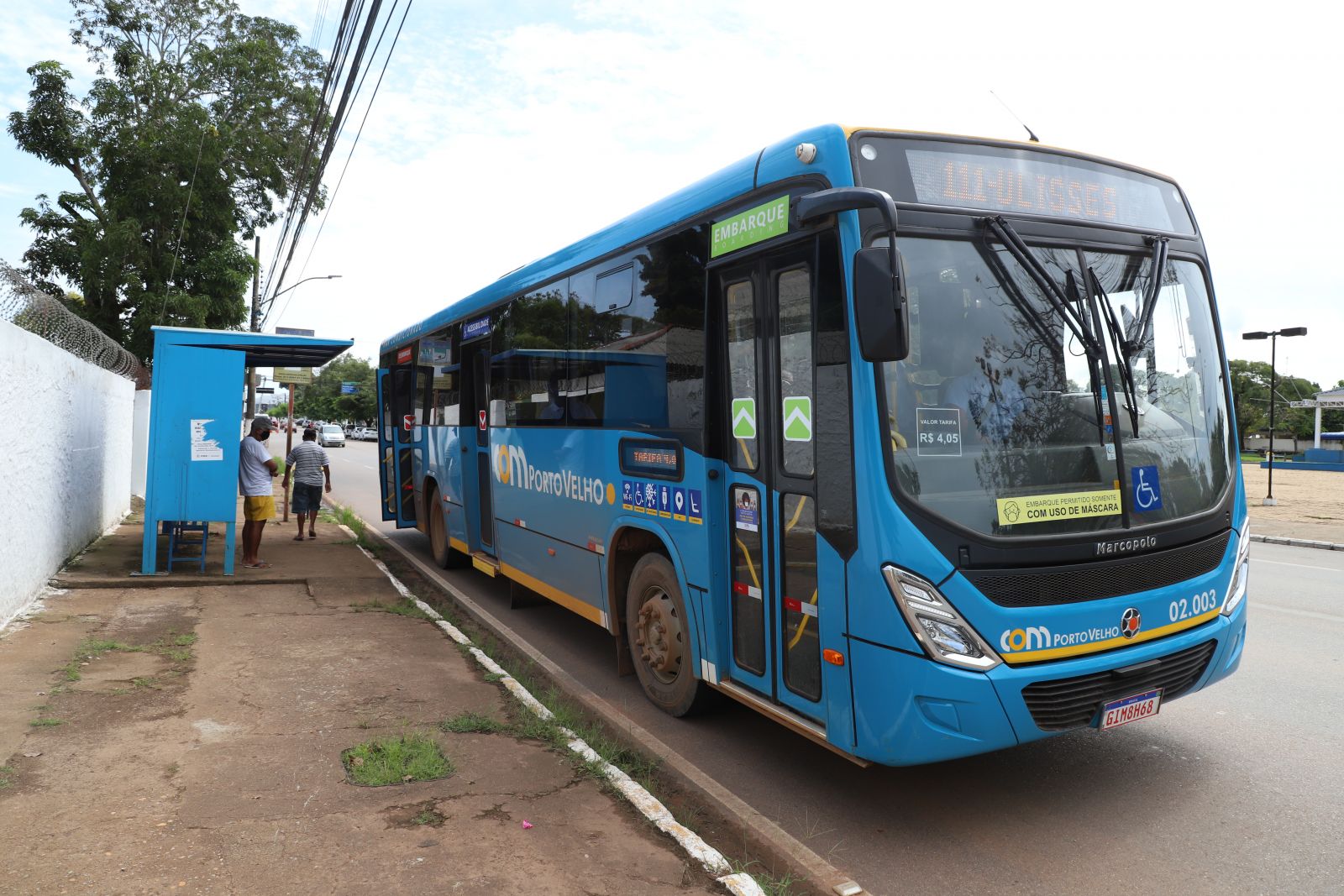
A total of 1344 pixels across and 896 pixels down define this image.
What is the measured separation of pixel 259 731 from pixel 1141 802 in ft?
15.2

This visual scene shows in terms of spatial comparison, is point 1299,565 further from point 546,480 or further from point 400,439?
point 400,439

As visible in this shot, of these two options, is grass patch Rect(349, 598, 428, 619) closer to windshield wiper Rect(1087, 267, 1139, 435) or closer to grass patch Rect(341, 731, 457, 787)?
grass patch Rect(341, 731, 457, 787)

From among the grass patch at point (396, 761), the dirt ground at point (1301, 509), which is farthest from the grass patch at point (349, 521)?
the dirt ground at point (1301, 509)

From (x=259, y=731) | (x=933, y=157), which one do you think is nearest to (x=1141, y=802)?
(x=933, y=157)

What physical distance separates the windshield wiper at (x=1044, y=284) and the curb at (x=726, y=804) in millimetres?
2498

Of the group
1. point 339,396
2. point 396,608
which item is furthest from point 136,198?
point 339,396

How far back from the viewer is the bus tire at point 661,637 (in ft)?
18.0

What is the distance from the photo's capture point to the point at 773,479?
459cm

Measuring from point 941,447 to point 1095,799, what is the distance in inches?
78.6

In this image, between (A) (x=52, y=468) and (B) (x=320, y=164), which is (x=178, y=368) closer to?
(A) (x=52, y=468)

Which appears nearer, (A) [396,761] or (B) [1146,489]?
(B) [1146,489]

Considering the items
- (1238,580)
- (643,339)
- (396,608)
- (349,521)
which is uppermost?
(643,339)

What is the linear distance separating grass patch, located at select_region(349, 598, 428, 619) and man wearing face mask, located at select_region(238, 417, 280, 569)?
276 centimetres

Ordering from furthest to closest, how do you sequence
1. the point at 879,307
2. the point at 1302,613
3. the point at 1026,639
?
1. the point at 1302,613
2. the point at 1026,639
3. the point at 879,307
